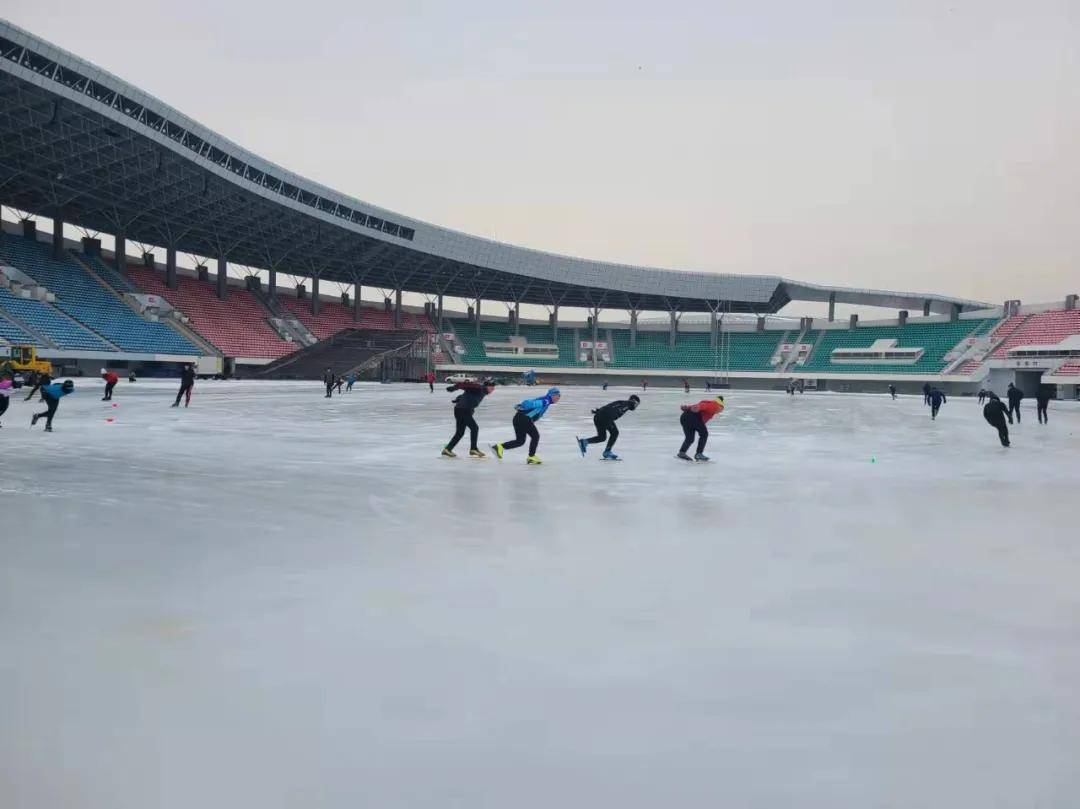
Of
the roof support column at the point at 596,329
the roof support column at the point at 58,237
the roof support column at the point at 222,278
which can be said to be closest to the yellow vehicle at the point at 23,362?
the roof support column at the point at 58,237

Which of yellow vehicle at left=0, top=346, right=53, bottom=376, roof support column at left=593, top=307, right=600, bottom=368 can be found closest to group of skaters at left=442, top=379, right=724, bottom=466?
yellow vehicle at left=0, top=346, right=53, bottom=376

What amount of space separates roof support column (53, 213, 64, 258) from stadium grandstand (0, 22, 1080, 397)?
16cm

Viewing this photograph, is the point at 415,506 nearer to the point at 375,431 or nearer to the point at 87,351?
the point at 375,431

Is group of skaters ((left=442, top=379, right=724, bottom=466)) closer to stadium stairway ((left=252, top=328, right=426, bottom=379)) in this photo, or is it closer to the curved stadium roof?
the curved stadium roof

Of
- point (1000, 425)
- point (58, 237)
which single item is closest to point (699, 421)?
point (1000, 425)

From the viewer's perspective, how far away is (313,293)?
71.1m

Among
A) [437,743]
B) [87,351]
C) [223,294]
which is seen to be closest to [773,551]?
[437,743]

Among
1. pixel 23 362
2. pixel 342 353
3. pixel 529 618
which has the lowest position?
pixel 529 618

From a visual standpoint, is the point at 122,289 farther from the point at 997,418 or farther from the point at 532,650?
the point at 532,650

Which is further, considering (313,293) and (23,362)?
(313,293)

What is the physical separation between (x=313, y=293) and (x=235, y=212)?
1670cm

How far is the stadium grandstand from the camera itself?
41656mm

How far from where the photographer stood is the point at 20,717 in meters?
2.78

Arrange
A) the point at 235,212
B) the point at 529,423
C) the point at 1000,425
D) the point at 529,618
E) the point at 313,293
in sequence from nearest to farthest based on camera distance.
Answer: the point at 529,618 < the point at 529,423 < the point at 1000,425 < the point at 235,212 < the point at 313,293
